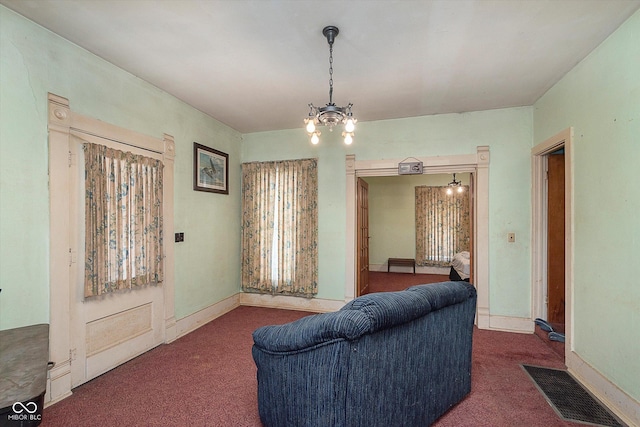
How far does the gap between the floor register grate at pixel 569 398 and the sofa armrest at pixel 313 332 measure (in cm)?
186

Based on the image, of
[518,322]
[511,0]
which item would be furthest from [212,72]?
[518,322]

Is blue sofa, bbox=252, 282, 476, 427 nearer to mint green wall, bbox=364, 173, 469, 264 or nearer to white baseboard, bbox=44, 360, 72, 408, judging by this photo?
white baseboard, bbox=44, 360, 72, 408

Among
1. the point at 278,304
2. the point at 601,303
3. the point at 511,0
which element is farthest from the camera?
the point at 278,304

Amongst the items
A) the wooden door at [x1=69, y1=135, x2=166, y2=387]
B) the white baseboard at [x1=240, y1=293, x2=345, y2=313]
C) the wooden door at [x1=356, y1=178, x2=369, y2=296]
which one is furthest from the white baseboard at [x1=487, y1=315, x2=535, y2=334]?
the wooden door at [x1=69, y1=135, x2=166, y2=387]

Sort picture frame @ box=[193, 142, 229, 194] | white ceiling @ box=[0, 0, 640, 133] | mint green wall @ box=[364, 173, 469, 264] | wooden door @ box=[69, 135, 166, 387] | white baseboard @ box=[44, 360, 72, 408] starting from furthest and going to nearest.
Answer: mint green wall @ box=[364, 173, 469, 264] → picture frame @ box=[193, 142, 229, 194] → wooden door @ box=[69, 135, 166, 387] → white baseboard @ box=[44, 360, 72, 408] → white ceiling @ box=[0, 0, 640, 133]

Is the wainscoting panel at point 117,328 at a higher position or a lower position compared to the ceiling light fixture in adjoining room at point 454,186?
lower

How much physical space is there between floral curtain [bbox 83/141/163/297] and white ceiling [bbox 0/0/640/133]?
0.91m

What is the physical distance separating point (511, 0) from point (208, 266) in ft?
13.3

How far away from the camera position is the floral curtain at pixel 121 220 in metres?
2.49

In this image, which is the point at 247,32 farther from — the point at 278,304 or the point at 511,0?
the point at 278,304

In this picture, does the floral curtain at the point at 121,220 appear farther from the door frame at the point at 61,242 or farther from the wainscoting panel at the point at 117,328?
the wainscoting panel at the point at 117,328

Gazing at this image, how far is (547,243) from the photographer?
3543mm

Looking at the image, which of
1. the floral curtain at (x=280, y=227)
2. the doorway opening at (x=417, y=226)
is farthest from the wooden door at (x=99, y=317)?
the doorway opening at (x=417, y=226)

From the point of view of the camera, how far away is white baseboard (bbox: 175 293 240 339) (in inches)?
139
